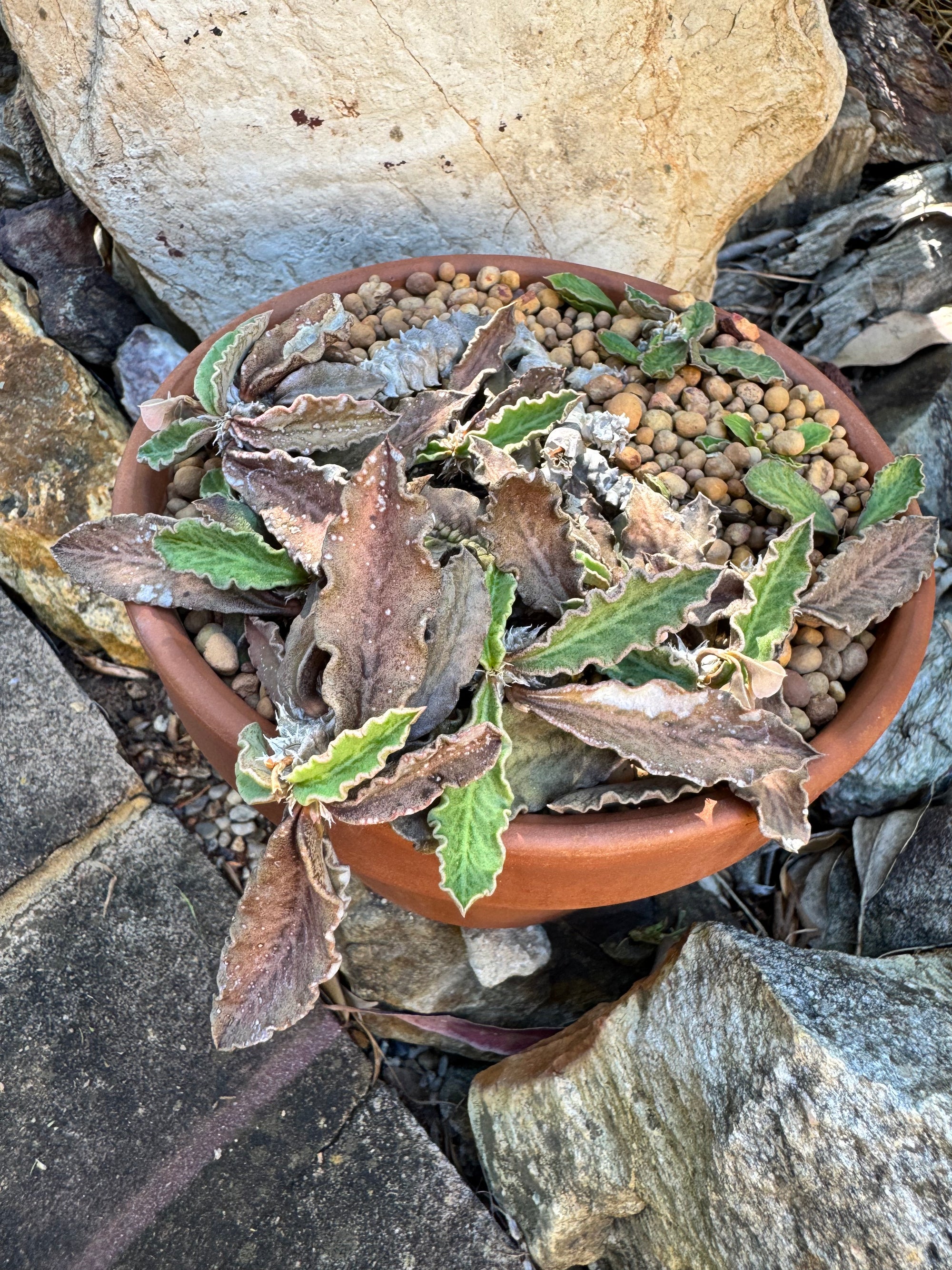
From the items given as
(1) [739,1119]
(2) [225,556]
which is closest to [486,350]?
(2) [225,556]

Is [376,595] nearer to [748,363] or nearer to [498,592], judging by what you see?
[498,592]

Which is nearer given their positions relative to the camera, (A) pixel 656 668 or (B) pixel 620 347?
(A) pixel 656 668

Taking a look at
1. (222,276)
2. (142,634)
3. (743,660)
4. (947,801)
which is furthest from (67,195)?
(947,801)

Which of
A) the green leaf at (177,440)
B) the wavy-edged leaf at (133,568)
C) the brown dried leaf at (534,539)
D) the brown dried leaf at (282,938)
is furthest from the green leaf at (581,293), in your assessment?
the brown dried leaf at (282,938)

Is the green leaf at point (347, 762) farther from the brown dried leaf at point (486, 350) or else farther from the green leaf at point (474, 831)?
the brown dried leaf at point (486, 350)

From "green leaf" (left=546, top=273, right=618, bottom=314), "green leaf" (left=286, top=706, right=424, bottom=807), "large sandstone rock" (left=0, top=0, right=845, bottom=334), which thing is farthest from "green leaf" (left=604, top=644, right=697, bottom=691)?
"large sandstone rock" (left=0, top=0, right=845, bottom=334)

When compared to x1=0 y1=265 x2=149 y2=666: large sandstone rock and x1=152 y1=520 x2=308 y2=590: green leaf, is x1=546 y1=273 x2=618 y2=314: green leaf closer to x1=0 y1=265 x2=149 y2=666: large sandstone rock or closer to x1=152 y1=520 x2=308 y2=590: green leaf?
x1=152 y1=520 x2=308 y2=590: green leaf
